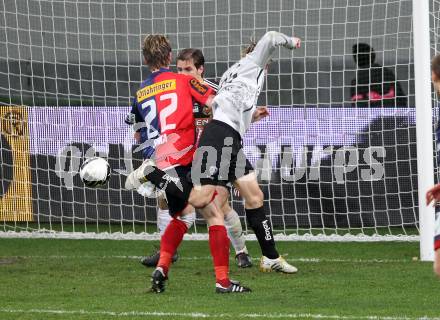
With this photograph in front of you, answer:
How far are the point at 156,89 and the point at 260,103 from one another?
190 inches

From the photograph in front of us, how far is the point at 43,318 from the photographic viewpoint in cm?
582

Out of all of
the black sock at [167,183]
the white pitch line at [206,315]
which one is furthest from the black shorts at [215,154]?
the white pitch line at [206,315]

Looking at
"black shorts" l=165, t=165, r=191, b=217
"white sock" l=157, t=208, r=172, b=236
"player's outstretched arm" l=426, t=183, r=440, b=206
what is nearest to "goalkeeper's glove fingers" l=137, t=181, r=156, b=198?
"black shorts" l=165, t=165, r=191, b=217

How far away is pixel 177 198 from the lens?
7062 millimetres

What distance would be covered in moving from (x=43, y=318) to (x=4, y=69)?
6.66m

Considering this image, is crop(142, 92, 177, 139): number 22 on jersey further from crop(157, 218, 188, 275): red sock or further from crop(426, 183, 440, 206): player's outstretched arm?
crop(426, 183, 440, 206): player's outstretched arm

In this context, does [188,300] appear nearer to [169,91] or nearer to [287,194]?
[169,91]

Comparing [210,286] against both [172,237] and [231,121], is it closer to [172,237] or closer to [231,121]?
[172,237]

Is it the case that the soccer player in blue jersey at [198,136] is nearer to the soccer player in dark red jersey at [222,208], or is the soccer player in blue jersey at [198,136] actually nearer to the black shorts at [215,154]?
the soccer player in dark red jersey at [222,208]

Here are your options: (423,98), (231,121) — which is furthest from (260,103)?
(231,121)

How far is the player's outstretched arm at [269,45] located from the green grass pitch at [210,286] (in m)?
1.65

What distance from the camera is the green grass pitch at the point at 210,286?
6.00 m

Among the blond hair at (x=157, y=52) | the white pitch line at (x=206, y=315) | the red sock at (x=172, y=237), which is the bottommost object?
the white pitch line at (x=206, y=315)

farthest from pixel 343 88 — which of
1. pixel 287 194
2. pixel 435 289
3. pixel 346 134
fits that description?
pixel 435 289
